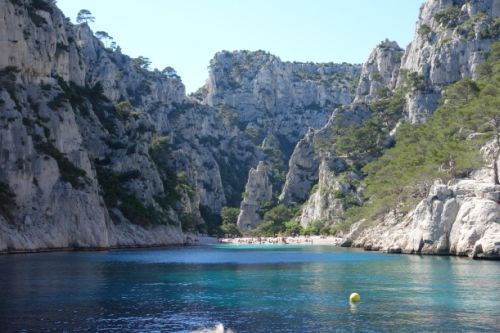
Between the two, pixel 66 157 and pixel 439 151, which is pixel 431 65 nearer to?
pixel 439 151

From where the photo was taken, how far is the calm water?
3020 cm

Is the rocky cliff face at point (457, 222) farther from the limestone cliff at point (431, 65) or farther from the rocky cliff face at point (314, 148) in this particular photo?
the rocky cliff face at point (314, 148)

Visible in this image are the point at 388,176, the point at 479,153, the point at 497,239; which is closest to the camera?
the point at 497,239

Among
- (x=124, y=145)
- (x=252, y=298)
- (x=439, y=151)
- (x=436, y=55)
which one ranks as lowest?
(x=252, y=298)

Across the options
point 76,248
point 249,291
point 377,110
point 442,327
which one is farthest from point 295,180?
point 442,327

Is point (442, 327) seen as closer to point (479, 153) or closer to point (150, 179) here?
point (479, 153)

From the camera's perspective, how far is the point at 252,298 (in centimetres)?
3950

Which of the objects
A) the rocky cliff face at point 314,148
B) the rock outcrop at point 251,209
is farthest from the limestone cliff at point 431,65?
the rock outcrop at point 251,209

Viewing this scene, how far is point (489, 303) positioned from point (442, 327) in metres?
8.29

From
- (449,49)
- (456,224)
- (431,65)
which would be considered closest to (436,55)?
(431,65)

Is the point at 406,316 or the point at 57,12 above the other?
the point at 57,12

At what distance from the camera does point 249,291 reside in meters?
43.2

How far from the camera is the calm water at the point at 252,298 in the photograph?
30.2 metres

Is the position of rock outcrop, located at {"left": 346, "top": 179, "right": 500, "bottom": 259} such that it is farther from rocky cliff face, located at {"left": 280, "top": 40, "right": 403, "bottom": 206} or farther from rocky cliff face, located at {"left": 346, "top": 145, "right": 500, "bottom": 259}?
rocky cliff face, located at {"left": 280, "top": 40, "right": 403, "bottom": 206}
